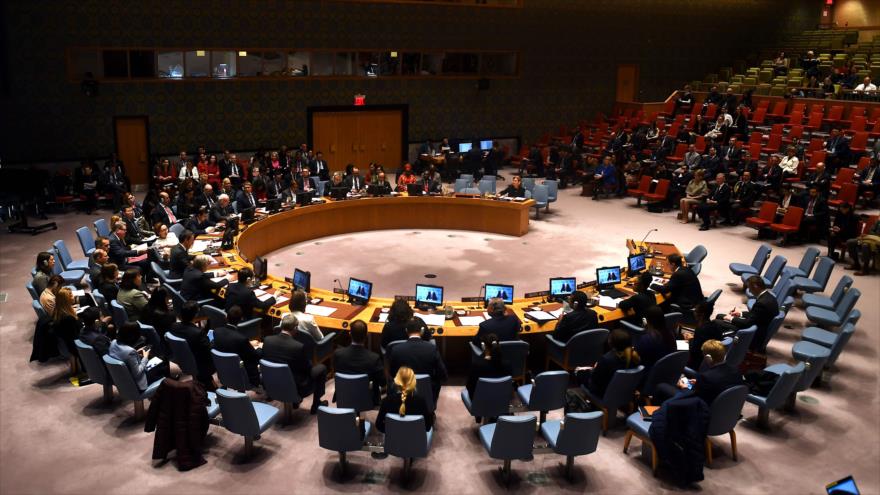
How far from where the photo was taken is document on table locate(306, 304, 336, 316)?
923cm

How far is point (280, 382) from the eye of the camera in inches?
299

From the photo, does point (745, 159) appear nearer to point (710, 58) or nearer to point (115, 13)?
point (710, 58)

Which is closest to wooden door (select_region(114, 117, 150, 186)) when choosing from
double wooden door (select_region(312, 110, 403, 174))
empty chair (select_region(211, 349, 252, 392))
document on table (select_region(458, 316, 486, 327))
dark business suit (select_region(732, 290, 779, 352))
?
double wooden door (select_region(312, 110, 403, 174))

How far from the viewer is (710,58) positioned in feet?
90.3

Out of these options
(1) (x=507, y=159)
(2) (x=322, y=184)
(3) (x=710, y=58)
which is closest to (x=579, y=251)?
(2) (x=322, y=184)

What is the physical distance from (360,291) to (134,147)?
41.7ft

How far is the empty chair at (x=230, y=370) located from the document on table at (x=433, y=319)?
2.16 metres

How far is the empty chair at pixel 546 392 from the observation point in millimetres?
7559

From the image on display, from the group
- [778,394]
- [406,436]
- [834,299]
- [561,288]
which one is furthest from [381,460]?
[834,299]

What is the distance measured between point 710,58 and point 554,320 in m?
21.7

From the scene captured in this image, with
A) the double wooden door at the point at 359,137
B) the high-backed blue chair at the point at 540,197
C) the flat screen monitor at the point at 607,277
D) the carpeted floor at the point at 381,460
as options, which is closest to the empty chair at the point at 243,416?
the carpeted floor at the point at 381,460

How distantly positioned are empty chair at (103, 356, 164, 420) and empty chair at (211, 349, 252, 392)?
61 centimetres

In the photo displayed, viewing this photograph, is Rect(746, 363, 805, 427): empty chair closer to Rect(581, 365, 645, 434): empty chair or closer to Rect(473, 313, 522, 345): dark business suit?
Rect(581, 365, 645, 434): empty chair

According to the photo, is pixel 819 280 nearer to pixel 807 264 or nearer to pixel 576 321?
pixel 807 264
